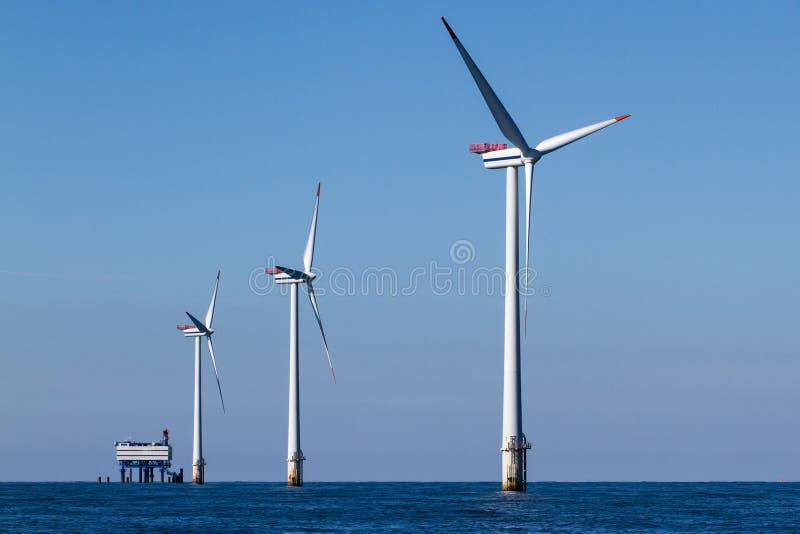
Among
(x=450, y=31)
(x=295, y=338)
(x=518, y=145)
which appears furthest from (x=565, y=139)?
(x=295, y=338)

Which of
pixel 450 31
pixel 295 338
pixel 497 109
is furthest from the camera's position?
pixel 295 338

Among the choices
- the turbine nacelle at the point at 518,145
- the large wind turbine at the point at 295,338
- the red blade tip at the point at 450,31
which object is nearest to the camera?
the red blade tip at the point at 450,31

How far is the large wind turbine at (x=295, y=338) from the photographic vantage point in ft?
613

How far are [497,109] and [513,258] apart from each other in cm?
1626

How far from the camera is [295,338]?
187m

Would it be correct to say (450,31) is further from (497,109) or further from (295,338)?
(295,338)

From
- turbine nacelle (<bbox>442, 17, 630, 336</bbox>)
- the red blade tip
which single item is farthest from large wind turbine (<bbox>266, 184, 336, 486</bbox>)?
the red blade tip

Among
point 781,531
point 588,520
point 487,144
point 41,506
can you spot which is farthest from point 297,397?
point 781,531

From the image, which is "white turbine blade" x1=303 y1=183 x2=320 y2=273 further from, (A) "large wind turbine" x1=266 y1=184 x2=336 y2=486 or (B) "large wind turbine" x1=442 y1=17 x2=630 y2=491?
(B) "large wind turbine" x1=442 y1=17 x2=630 y2=491

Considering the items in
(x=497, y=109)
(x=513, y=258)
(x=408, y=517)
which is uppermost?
(x=497, y=109)

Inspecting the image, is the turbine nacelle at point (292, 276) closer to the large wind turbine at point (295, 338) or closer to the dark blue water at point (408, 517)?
the large wind turbine at point (295, 338)

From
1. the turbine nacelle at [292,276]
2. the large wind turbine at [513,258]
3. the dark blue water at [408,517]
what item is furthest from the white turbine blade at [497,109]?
the turbine nacelle at [292,276]

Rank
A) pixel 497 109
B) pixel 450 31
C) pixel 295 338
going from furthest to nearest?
pixel 295 338 → pixel 497 109 → pixel 450 31

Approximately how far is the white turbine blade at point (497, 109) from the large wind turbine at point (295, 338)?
61127mm
